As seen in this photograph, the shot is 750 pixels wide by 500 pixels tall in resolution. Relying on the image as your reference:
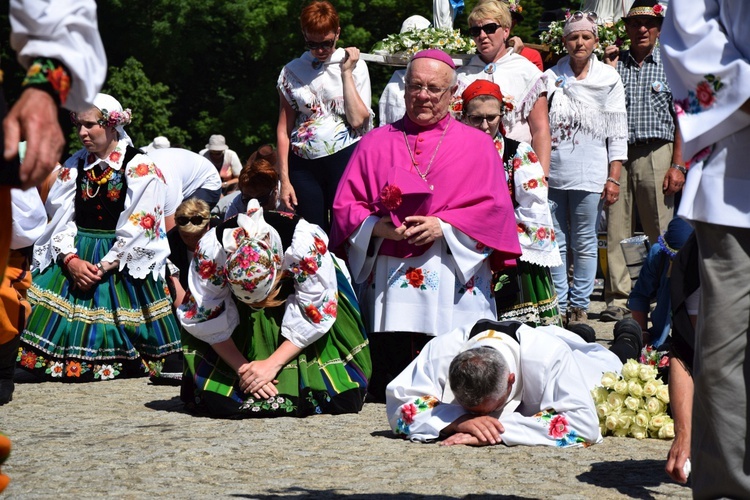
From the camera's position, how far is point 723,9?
3.65 metres

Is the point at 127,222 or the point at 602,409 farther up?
the point at 127,222

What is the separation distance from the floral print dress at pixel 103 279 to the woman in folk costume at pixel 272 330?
1.53m

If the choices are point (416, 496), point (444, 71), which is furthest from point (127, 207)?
point (416, 496)

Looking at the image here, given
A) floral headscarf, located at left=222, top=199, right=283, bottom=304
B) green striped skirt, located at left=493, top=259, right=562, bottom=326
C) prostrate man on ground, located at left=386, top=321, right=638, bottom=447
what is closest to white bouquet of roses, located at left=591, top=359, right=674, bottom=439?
prostrate man on ground, located at left=386, top=321, right=638, bottom=447

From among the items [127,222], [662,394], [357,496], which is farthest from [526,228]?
[357,496]

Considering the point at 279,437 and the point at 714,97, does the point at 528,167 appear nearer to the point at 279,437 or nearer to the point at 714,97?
the point at 279,437

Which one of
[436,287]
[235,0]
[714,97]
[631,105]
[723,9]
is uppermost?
[235,0]

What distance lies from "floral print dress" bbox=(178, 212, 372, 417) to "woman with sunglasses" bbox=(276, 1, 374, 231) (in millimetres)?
1732

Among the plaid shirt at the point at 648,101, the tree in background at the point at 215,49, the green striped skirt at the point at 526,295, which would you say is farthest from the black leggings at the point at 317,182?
the tree in background at the point at 215,49

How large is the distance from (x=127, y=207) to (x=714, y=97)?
17.3 feet

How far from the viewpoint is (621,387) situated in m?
6.00

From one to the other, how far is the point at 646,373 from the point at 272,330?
1.96 metres

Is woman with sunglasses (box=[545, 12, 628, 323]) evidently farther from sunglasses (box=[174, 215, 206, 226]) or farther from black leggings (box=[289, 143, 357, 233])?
sunglasses (box=[174, 215, 206, 226])

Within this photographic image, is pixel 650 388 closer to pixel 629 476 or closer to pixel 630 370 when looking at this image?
pixel 630 370
